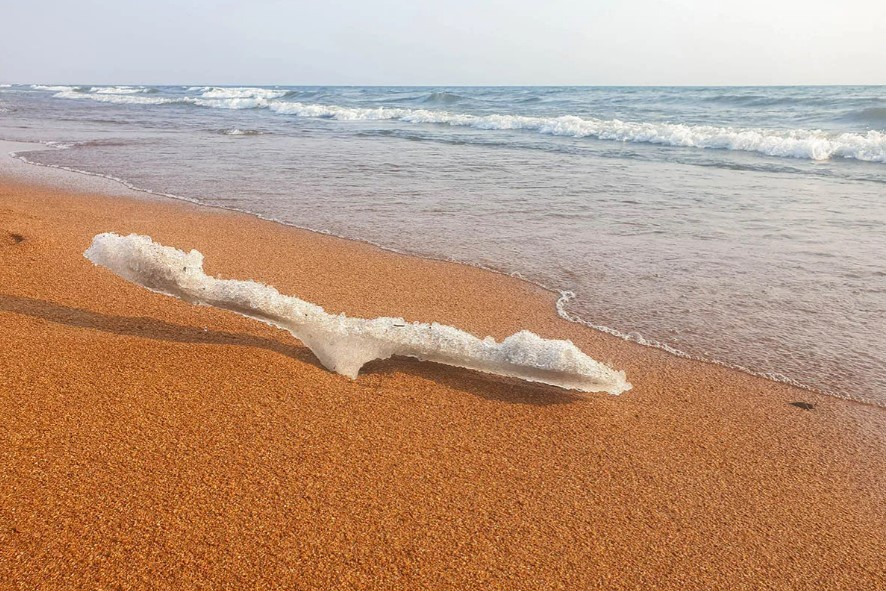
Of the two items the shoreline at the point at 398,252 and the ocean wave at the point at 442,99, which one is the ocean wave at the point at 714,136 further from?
the shoreline at the point at 398,252

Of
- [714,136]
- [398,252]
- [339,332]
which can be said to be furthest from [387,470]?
[714,136]

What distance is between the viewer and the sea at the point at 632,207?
3.65m

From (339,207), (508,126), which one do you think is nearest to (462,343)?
(339,207)

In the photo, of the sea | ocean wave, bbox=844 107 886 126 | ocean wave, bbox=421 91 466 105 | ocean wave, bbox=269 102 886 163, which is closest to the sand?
the sea

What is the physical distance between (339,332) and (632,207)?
5072 millimetres

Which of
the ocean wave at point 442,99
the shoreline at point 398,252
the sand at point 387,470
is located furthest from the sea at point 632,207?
the ocean wave at point 442,99

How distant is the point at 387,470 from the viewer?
6.55ft

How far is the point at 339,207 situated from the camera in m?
6.67

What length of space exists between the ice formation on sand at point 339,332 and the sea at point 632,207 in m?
1.07

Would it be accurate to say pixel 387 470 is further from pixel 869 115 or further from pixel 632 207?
pixel 869 115

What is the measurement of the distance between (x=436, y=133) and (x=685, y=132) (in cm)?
660

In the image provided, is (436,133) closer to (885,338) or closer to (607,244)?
(607,244)

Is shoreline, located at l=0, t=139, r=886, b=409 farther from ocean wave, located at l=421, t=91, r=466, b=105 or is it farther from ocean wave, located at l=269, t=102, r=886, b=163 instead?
ocean wave, located at l=421, t=91, r=466, b=105

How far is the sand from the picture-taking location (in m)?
1.61
